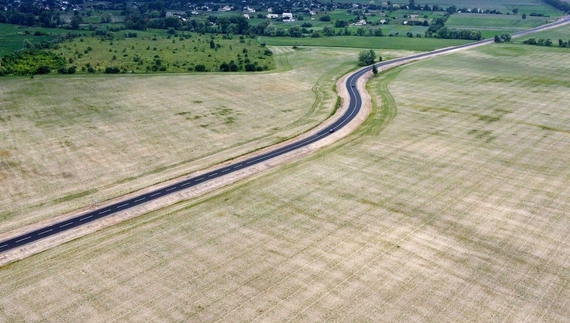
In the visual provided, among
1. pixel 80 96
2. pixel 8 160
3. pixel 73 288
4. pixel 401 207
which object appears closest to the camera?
pixel 73 288

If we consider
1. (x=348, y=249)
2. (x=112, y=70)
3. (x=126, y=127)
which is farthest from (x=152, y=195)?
(x=112, y=70)

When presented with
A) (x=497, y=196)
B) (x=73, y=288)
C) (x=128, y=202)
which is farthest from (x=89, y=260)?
(x=497, y=196)

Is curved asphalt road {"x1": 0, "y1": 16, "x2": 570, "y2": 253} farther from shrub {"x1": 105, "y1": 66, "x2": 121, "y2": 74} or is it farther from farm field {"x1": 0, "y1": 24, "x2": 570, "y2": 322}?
shrub {"x1": 105, "y1": 66, "x2": 121, "y2": 74}

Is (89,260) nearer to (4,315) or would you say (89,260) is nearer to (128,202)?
Result: (4,315)

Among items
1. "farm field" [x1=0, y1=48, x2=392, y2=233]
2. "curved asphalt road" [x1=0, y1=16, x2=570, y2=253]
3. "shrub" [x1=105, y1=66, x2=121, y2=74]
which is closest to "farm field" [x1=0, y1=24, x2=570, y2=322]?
"curved asphalt road" [x1=0, y1=16, x2=570, y2=253]

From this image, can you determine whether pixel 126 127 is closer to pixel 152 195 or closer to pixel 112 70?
pixel 152 195
